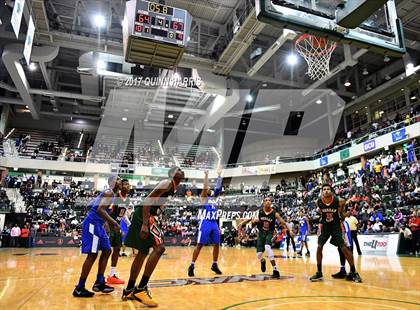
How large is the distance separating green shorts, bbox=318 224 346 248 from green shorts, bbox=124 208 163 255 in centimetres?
354

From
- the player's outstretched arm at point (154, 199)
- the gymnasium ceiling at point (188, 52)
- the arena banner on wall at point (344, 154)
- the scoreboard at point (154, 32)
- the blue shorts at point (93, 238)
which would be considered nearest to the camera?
the player's outstretched arm at point (154, 199)

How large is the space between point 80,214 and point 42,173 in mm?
8715

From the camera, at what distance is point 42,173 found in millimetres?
28391

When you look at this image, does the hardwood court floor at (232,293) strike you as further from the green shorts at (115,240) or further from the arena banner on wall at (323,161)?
the arena banner on wall at (323,161)

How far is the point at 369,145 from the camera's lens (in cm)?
2295

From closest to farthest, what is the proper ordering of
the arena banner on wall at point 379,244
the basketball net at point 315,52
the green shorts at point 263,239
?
the green shorts at point 263,239, the basketball net at point 315,52, the arena banner on wall at point 379,244

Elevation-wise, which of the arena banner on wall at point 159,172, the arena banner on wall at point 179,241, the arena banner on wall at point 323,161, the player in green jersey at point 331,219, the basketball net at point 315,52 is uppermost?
the basketball net at point 315,52

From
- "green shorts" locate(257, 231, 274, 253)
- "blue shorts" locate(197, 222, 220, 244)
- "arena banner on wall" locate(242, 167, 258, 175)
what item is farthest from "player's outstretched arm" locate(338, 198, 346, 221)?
"arena banner on wall" locate(242, 167, 258, 175)

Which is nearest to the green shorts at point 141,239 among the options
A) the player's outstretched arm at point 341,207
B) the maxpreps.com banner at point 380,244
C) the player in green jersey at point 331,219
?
the player in green jersey at point 331,219

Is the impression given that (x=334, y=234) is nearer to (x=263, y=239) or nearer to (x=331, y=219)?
(x=331, y=219)

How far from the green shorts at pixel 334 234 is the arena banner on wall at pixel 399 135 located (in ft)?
54.3

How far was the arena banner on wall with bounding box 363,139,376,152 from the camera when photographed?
74.1ft

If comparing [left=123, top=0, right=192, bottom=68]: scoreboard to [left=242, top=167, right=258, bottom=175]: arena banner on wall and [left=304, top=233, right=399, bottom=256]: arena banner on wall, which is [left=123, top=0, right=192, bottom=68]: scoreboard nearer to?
[left=304, top=233, right=399, bottom=256]: arena banner on wall

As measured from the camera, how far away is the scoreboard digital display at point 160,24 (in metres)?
9.59
